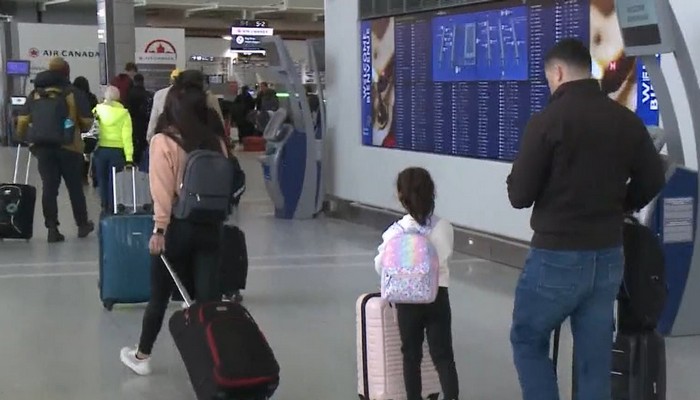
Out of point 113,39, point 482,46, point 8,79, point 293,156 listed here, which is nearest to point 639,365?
point 482,46

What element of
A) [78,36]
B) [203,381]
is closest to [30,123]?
[203,381]

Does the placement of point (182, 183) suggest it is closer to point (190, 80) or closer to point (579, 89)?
point (190, 80)

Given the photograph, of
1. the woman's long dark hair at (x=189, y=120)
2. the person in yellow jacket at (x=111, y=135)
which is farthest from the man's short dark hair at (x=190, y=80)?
the person in yellow jacket at (x=111, y=135)

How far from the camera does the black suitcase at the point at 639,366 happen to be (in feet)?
11.8

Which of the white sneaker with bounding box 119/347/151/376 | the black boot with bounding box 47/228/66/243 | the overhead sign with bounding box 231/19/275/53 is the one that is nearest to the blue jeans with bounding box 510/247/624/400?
the white sneaker with bounding box 119/347/151/376

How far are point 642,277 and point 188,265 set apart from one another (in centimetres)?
201

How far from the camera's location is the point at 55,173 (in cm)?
880

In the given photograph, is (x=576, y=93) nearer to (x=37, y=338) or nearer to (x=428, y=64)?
(x=37, y=338)

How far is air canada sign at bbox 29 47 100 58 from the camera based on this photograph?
80.1 ft

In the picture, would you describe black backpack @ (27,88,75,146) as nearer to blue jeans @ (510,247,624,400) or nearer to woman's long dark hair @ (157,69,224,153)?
woman's long dark hair @ (157,69,224,153)

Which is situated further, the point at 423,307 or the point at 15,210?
the point at 15,210

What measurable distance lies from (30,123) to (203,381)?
5.24 m

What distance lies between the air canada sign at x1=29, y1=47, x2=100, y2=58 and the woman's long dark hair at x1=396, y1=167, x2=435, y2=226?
71.3ft

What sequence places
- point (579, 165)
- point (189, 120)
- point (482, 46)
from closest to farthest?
1. point (579, 165)
2. point (189, 120)
3. point (482, 46)
